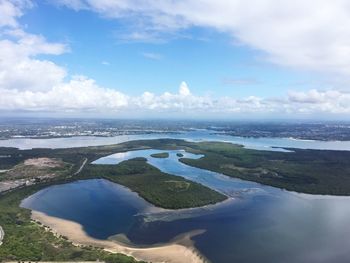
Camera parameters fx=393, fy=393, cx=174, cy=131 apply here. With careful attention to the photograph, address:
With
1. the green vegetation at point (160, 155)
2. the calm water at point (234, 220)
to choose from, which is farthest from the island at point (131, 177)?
the green vegetation at point (160, 155)

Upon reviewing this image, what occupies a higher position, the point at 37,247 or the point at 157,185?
the point at 157,185

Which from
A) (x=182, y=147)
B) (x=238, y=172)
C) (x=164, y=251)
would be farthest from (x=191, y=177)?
(x=182, y=147)

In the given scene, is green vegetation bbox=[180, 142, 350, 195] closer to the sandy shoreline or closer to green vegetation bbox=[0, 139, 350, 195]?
green vegetation bbox=[0, 139, 350, 195]

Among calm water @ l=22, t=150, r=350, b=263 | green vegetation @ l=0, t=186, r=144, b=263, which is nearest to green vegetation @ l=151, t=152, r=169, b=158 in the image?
calm water @ l=22, t=150, r=350, b=263

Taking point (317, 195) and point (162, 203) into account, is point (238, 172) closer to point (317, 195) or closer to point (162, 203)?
point (317, 195)

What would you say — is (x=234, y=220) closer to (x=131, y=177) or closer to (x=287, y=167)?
(x=131, y=177)

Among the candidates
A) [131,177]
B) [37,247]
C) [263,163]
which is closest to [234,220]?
[37,247]
